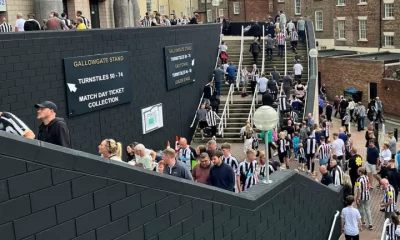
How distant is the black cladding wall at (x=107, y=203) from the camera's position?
4.45m

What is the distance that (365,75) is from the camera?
3534 cm

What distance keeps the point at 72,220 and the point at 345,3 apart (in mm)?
43280

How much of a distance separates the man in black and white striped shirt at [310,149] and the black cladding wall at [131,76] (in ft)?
15.2

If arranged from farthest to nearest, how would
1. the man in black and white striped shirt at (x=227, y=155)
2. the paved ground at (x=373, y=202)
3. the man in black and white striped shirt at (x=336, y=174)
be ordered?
the man in black and white striped shirt at (x=336, y=174)
the paved ground at (x=373, y=202)
the man in black and white striped shirt at (x=227, y=155)

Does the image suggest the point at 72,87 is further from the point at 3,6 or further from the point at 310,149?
the point at 310,149

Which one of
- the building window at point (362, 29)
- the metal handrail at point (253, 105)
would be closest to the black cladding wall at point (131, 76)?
the metal handrail at point (253, 105)

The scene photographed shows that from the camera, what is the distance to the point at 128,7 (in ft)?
71.6

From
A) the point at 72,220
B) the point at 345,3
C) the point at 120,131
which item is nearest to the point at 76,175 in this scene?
the point at 72,220

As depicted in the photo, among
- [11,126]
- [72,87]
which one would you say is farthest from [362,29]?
[11,126]

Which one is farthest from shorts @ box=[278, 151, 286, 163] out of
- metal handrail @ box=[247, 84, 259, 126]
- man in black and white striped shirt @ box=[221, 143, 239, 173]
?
man in black and white striped shirt @ box=[221, 143, 239, 173]

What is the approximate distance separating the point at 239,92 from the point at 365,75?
52.1 ft

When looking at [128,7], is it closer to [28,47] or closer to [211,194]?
[28,47]

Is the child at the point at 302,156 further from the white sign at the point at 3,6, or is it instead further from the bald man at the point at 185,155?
the white sign at the point at 3,6

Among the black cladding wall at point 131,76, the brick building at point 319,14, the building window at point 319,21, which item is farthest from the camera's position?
the building window at point 319,21
